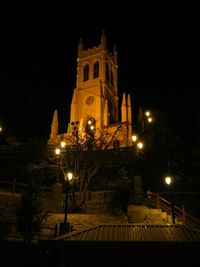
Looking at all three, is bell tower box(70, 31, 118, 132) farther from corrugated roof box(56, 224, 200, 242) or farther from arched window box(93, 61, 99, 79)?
corrugated roof box(56, 224, 200, 242)

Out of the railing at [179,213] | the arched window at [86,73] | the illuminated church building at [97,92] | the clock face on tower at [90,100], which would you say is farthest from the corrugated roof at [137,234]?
the arched window at [86,73]

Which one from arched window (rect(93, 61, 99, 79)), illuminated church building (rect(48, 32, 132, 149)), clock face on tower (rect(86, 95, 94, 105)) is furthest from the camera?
arched window (rect(93, 61, 99, 79))

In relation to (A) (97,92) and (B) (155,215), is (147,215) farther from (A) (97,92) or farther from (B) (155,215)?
(A) (97,92)

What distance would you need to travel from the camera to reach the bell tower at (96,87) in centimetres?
5622

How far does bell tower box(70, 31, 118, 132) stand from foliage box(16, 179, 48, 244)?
3803 cm

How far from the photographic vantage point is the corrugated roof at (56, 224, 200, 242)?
9.56 metres

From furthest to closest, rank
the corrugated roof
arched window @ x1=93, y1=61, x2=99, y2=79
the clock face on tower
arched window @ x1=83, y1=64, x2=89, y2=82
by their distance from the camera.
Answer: arched window @ x1=83, y1=64, x2=89, y2=82, arched window @ x1=93, y1=61, x2=99, y2=79, the clock face on tower, the corrugated roof

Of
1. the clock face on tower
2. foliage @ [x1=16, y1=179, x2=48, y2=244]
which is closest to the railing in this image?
foliage @ [x1=16, y1=179, x2=48, y2=244]

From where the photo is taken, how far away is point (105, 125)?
175 feet

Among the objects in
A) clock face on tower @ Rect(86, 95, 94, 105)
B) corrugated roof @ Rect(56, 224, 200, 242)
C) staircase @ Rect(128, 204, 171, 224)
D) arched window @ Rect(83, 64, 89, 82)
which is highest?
arched window @ Rect(83, 64, 89, 82)

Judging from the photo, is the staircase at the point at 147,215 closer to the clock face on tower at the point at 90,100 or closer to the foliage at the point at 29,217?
the foliage at the point at 29,217

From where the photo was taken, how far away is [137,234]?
32.4 feet

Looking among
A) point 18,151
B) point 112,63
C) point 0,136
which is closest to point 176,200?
point 18,151

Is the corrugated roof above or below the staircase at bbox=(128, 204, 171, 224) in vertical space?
below
